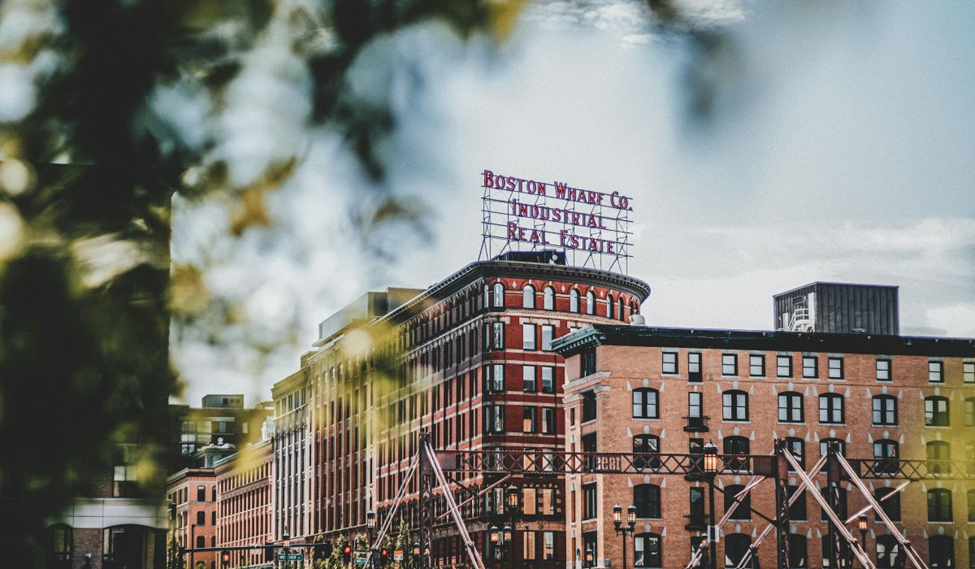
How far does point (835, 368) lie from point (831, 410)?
11.7ft

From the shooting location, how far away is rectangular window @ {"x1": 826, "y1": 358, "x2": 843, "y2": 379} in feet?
387

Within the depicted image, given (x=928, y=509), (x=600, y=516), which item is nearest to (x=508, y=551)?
(x=600, y=516)

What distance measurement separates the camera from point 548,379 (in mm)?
131500

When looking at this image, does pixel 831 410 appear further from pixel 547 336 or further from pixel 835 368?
pixel 547 336

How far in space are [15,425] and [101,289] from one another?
0.68 metres

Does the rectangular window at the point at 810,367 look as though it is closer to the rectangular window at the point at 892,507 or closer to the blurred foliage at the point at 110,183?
the rectangular window at the point at 892,507

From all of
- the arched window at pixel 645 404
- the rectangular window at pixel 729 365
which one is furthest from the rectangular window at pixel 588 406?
the rectangular window at pixel 729 365

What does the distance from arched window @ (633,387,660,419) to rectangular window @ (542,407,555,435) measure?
16998 mm

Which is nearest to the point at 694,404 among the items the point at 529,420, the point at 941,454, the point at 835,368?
the point at 835,368

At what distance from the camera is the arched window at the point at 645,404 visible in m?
114

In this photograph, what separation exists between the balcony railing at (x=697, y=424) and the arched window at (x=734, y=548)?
860 cm

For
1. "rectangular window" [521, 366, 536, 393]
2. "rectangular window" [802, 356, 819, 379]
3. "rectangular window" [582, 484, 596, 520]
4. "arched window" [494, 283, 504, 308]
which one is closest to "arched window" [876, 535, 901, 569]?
"rectangular window" [802, 356, 819, 379]

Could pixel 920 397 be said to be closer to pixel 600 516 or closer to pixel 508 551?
pixel 600 516

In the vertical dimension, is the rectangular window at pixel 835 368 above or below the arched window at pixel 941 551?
above
